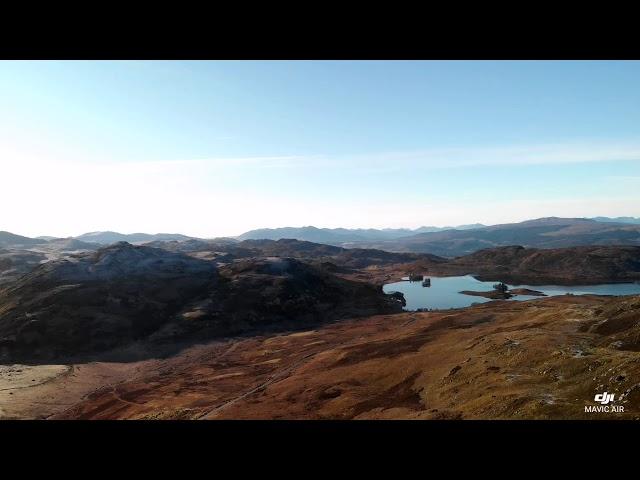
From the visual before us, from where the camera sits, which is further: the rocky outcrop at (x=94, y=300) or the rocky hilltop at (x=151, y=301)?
the rocky hilltop at (x=151, y=301)

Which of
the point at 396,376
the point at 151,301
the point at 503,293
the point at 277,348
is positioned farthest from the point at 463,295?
the point at 396,376

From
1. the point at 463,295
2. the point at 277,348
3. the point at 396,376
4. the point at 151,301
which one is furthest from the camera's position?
the point at 463,295

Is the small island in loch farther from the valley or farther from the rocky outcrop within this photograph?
the rocky outcrop

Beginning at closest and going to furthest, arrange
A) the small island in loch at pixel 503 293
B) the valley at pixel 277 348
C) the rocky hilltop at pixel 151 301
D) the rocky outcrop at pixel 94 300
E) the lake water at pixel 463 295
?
the valley at pixel 277 348, the rocky outcrop at pixel 94 300, the rocky hilltop at pixel 151 301, the lake water at pixel 463 295, the small island in loch at pixel 503 293

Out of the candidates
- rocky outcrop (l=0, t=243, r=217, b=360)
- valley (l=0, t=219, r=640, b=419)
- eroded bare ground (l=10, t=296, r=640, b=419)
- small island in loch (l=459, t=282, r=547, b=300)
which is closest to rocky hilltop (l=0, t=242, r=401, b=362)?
rocky outcrop (l=0, t=243, r=217, b=360)

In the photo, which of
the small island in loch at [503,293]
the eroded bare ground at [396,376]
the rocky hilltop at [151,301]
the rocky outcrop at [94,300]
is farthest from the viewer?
the small island in loch at [503,293]

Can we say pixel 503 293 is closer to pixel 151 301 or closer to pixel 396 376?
pixel 396 376

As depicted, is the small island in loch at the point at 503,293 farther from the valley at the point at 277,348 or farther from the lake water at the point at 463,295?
the lake water at the point at 463,295

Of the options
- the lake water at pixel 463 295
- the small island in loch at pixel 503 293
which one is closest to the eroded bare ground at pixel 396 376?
the lake water at pixel 463 295
